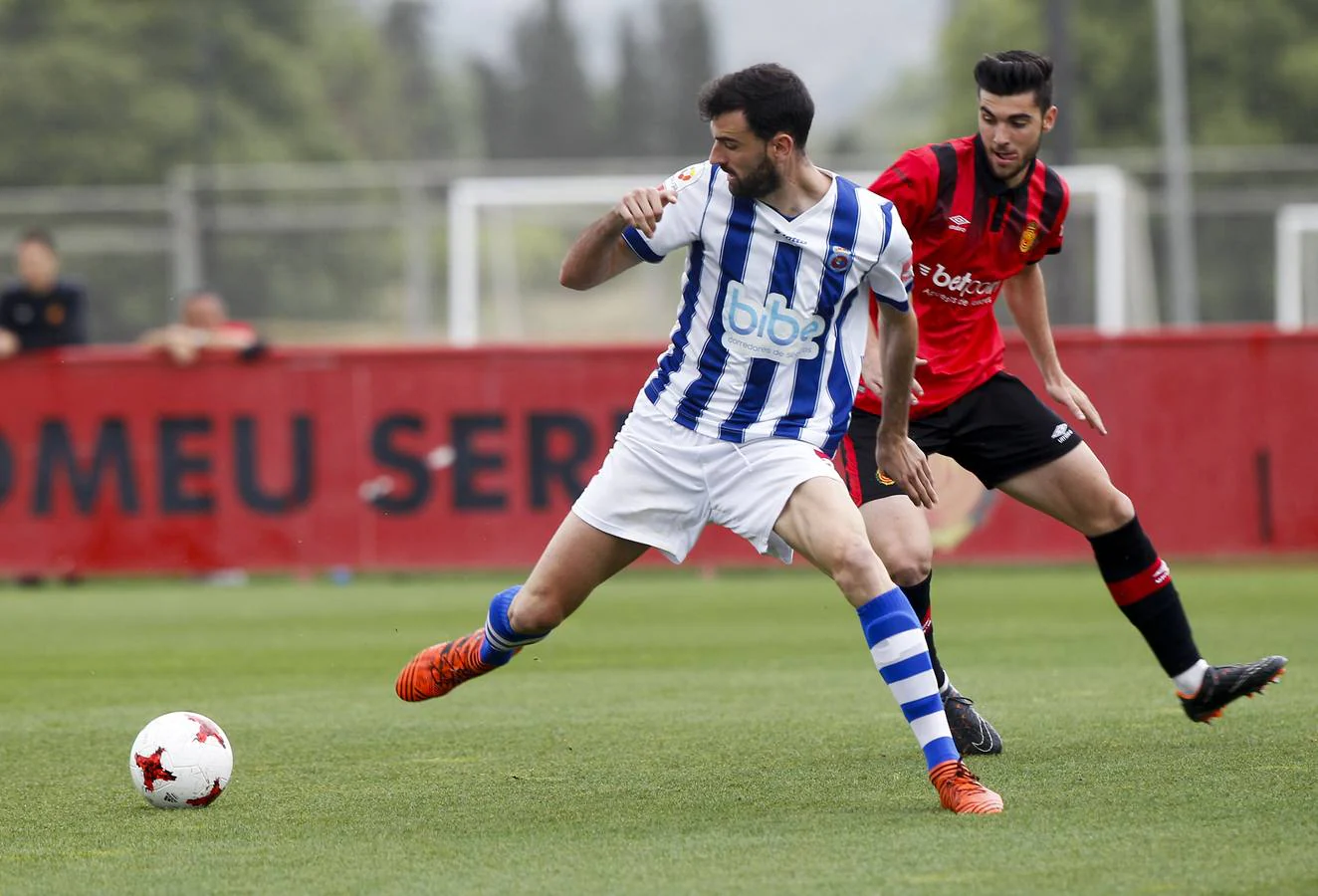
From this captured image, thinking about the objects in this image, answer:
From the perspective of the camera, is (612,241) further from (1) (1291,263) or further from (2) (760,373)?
(1) (1291,263)

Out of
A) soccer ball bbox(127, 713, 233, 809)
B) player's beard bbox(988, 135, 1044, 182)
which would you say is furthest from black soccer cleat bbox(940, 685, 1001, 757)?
soccer ball bbox(127, 713, 233, 809)

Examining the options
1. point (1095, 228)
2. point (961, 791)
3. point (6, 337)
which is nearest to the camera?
point (961, 791)

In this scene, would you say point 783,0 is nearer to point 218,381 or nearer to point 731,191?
point 218,381

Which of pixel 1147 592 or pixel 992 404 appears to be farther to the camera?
pixel 992 404

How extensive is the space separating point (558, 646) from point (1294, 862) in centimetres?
619

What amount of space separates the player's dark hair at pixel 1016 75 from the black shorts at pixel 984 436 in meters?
0.99

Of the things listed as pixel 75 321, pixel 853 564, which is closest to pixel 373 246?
pixel 75 321

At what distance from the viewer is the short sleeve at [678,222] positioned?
563 cm

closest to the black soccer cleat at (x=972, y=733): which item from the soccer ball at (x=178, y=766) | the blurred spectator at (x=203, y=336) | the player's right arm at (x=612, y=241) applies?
the player's right arm at (x=612, y=241)

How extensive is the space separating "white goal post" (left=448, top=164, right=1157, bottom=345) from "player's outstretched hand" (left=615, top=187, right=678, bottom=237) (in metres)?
16.0

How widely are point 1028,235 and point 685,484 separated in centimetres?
168

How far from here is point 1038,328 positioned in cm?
700

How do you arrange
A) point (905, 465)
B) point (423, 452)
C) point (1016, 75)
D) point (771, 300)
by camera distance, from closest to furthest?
point (771, 300) < point (905, 465) < point (1016, 75) < point (423, 452)

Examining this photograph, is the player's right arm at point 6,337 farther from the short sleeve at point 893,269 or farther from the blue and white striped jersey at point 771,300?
the short sleeve at point 893,269
